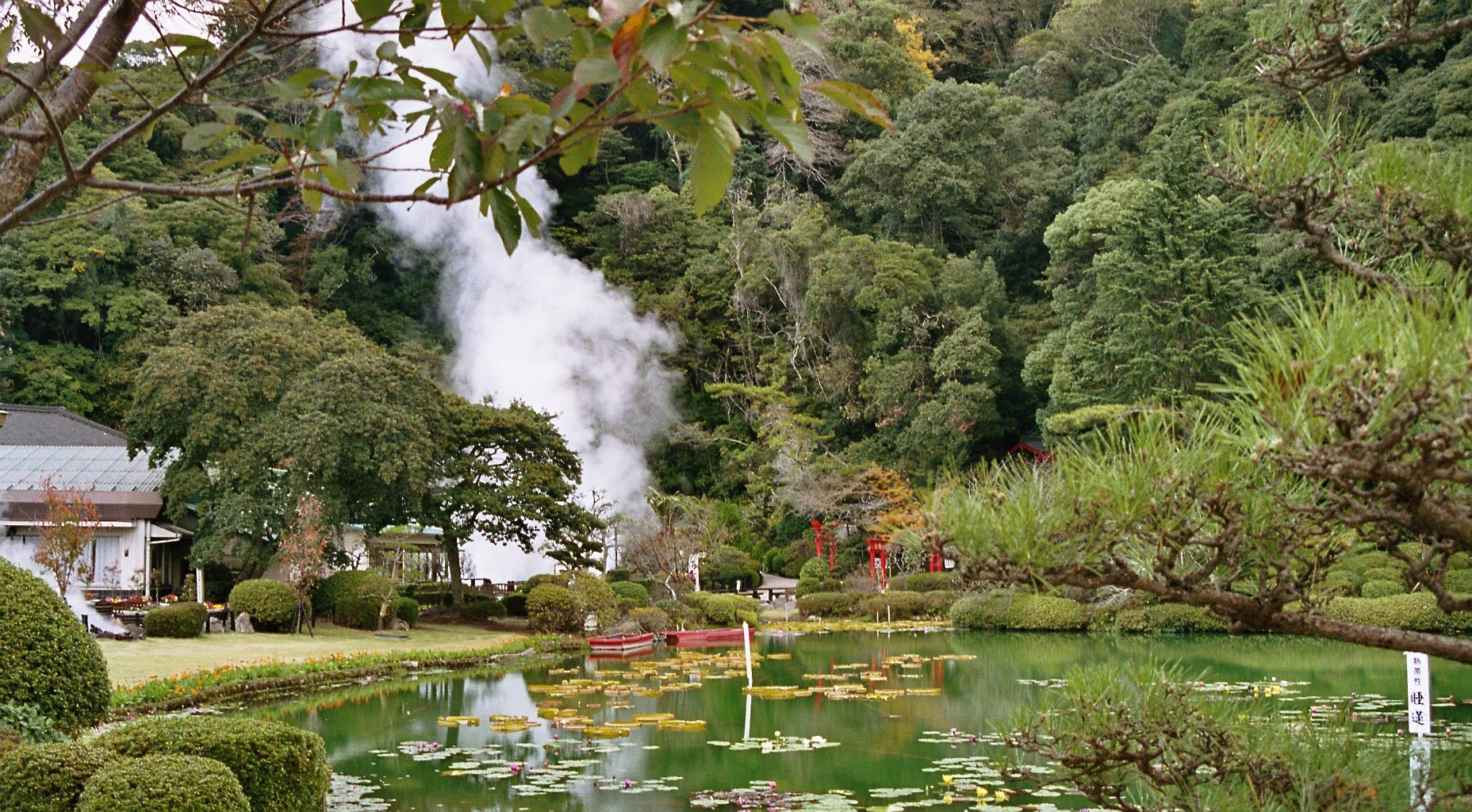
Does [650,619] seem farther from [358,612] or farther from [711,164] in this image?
[711,164]

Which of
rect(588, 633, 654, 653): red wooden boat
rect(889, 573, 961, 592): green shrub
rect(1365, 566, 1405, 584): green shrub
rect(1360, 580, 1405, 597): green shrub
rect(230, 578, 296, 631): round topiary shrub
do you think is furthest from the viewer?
rect(889, 573, 961, 592): green shrub

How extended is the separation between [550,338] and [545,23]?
29030 millimetres

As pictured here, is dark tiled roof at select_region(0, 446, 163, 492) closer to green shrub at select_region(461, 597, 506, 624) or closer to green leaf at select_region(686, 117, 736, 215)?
green shrub at select_region(461, 597, 506, 624)

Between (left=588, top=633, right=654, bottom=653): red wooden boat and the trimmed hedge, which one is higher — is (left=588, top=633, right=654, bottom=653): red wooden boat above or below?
below

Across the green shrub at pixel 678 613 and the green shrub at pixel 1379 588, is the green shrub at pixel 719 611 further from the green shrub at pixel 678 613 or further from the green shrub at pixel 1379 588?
the green shrub at pixel 1379 588

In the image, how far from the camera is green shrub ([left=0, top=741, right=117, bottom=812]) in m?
4.48

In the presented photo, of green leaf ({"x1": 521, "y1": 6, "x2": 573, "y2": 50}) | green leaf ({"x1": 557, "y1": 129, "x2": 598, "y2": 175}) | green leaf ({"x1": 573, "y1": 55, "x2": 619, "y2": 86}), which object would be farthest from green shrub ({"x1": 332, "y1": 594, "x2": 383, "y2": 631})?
green leaf ({"x1": 573, "y1": 55, "x2": 619, "y2": 86})

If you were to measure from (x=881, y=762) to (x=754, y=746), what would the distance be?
1.12m

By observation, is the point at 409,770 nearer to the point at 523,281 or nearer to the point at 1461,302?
the point at 1461,302

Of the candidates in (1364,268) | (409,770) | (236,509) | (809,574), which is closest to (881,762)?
(409,770)

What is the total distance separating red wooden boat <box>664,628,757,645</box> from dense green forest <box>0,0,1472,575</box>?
660 cm

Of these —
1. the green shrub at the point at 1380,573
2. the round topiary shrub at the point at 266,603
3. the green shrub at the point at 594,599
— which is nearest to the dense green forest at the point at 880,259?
the green shrub at the point at 1380,573

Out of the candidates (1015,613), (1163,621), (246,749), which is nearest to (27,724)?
(246,749)

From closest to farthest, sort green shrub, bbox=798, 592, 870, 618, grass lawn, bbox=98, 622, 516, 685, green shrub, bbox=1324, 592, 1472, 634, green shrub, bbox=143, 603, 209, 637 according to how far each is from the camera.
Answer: grass lawn, bbox=98, 622, 516, 685 → green shrub, bbox=143, 603, 209, 637 → green shrub, bbox=1324, 592, 1472, 634 → green shrub, bbox=798, 592, 870, 618
